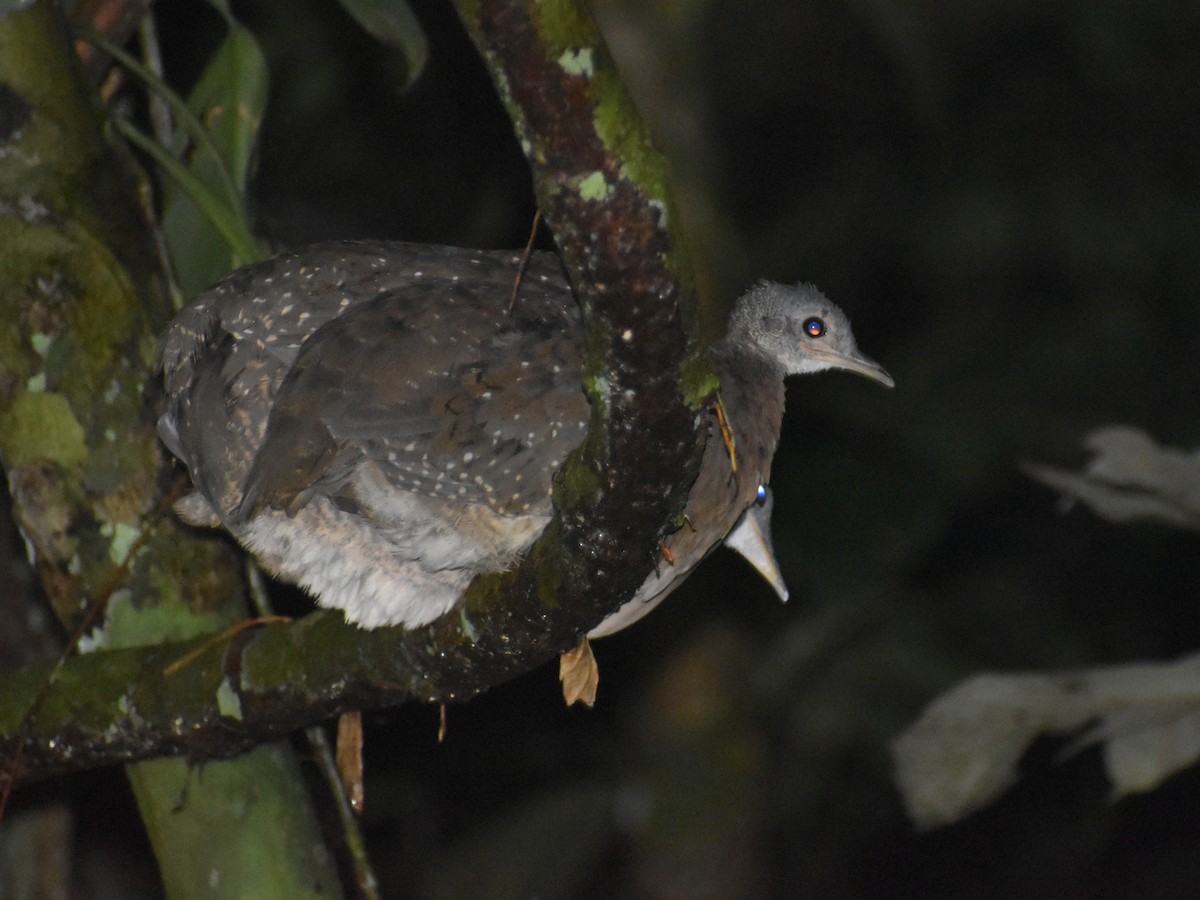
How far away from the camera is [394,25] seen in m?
3.38

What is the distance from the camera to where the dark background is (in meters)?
5.41

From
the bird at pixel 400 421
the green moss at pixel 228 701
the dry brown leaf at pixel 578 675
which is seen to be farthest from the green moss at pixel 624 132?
the green moss at pixel 228 701

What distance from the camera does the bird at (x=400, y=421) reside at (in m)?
2.40

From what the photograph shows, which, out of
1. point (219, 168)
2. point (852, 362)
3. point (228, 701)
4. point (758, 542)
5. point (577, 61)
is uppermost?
point (577, 61)

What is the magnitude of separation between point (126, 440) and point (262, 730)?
2.20 feet

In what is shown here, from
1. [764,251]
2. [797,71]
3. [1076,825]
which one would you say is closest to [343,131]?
[764,251]

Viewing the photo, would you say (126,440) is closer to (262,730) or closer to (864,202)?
(262,730)

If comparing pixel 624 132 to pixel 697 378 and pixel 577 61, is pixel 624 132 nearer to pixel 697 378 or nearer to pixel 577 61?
pixel 577 61

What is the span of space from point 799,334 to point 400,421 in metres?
0.96

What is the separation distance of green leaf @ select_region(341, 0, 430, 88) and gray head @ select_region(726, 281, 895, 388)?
936 mm

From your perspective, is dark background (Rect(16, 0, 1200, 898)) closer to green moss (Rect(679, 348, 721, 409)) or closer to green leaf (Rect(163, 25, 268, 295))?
green leaf (Rect(163, 25, 268, 295))

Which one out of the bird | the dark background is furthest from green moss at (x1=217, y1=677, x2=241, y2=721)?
Answer: the dark background

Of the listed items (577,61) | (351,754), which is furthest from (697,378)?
(351,754)

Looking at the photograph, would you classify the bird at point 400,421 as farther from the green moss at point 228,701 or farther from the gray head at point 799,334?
the green moss at point 228,701
